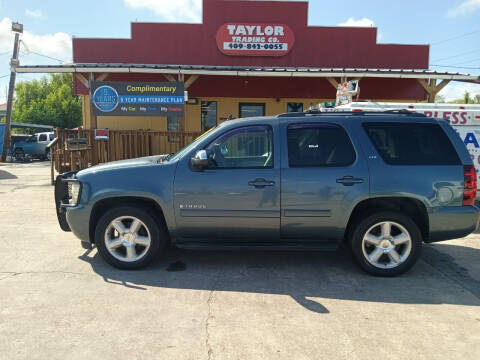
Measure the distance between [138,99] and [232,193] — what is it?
8312 millimetres

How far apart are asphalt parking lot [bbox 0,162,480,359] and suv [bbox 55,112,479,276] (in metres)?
0.38

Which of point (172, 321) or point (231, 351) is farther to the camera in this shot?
point (172, 321)

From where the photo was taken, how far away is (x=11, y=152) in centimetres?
2359

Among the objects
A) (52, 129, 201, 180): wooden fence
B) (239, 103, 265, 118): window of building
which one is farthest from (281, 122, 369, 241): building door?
(239, 103, 265, 118): window of building

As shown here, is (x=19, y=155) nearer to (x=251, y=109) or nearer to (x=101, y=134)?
(x=101, y=134)

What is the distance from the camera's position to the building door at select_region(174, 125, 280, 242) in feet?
13.7

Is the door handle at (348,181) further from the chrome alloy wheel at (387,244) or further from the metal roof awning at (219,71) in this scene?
the metal roof awning at (219,71)

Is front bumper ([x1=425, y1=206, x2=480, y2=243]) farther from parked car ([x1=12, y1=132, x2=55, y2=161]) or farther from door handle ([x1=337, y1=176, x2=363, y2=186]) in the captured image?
parked car ([x1=12, y1=132, x2=55, y2=161])

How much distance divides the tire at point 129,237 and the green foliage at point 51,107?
128 feet

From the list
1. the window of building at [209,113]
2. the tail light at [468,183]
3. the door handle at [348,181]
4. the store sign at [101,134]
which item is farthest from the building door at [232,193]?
the window of building at [209,113]

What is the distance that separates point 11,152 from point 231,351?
25690mm

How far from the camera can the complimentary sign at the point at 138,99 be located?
447 inches

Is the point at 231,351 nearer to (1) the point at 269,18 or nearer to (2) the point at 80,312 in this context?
(2) the point at 80,312

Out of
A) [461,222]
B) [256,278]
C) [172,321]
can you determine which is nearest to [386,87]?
[461,222]
